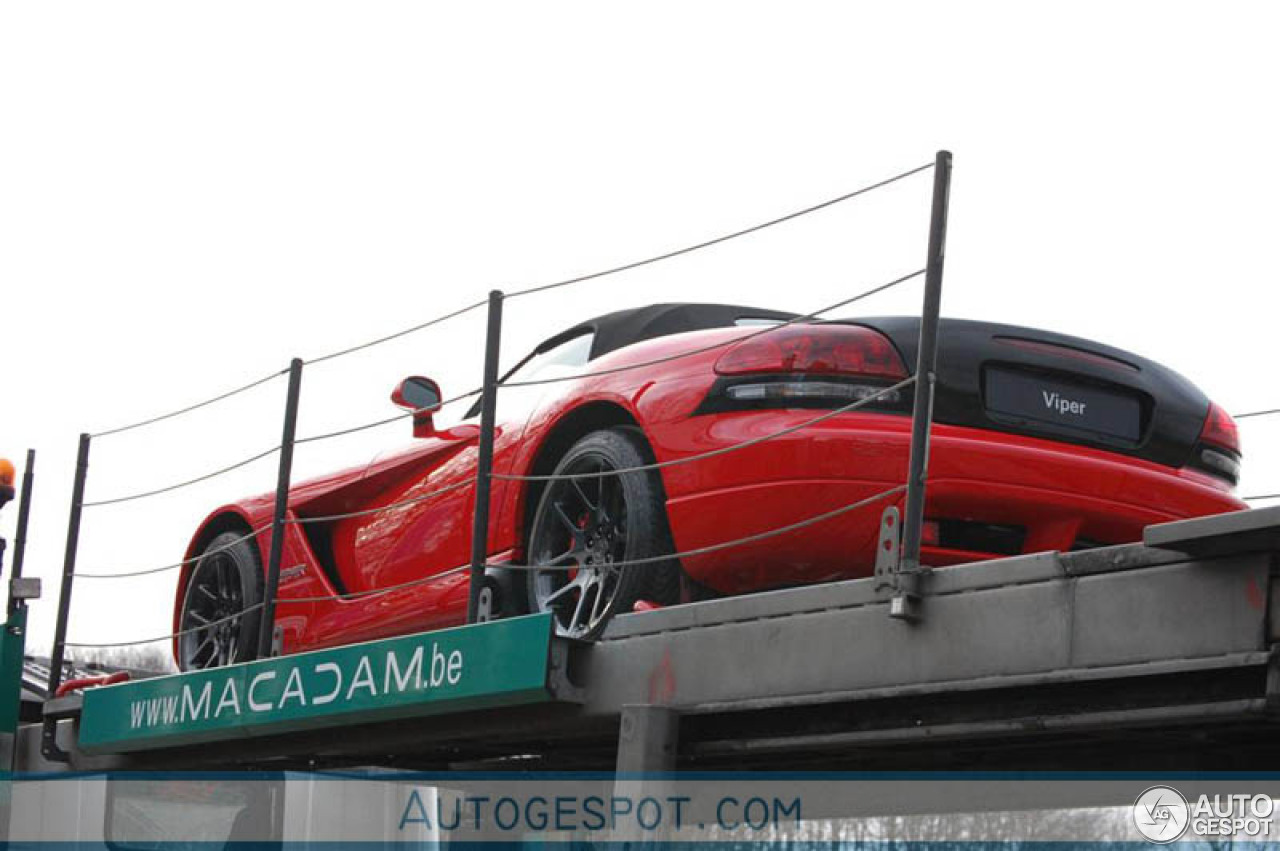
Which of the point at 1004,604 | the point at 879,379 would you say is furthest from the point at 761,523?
the point at 1004,604

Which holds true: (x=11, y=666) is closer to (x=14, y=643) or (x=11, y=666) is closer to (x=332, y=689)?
(x=14, y=643)

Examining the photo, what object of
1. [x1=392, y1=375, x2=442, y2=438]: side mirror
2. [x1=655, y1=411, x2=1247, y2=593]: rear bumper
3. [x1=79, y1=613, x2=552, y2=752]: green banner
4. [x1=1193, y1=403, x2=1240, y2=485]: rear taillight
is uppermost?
[x1=392, y1=375, x2=442, y2=438]: side mirror

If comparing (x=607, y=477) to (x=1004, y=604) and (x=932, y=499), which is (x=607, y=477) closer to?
(x=932, y=499)

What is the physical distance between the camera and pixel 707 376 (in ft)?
14.3

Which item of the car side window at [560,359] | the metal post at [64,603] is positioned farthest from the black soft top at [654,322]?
the metal post at [64,603]

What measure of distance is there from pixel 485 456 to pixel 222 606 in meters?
2.26

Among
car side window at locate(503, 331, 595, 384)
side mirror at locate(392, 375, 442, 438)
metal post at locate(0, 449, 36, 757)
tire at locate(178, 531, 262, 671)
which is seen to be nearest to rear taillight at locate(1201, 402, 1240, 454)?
car side window at locate(503, 331, 595, 384)

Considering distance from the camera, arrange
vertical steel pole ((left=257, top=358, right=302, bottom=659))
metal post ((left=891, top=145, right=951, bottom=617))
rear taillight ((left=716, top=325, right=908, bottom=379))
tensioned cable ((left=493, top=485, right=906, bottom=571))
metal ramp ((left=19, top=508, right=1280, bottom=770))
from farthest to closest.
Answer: vertical steel pole ((left=257, top=358, right=302, bottom=659)) → rear taillight ((left=716, top=325, right=908, bottom=379)) → tensioned cable ((left=493, top=485, right=906, bottom=571)) → metal post ((left=891, top=145, right=951, bottom=617)) → metal ramp ((left=19, top=508, right=1280, bottom=770))

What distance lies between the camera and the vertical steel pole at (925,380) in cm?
342

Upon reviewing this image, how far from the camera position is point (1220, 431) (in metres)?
4.65

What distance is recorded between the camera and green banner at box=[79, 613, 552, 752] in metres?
4.10

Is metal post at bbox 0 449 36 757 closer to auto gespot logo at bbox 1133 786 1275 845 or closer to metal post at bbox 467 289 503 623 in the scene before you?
metal post at bbox 467 289 503 623

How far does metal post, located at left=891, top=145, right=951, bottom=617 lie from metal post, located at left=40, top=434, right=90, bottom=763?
362 centimetres

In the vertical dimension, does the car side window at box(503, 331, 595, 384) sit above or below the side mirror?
above
